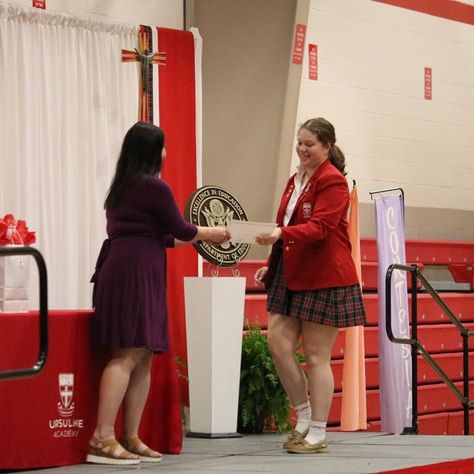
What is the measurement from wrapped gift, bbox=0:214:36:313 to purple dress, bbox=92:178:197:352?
1.01 ft

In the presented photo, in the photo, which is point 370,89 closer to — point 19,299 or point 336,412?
point 336,412

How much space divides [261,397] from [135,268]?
1863 mm

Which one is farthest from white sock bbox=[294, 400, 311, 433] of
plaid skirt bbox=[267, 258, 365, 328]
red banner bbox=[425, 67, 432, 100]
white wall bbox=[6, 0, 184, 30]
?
red banner bbox=[425, 67, 432, 100]

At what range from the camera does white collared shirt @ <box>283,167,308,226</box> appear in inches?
184

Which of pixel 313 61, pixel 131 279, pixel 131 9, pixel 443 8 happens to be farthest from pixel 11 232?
pixel 443 8

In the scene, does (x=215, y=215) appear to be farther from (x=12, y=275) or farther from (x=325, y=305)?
(x=12, y=275)

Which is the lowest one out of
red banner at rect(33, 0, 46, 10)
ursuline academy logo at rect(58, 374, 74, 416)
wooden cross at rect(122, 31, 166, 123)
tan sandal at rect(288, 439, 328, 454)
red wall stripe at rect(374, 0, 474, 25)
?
tan sandal at rect(288, 439, 328, 454)

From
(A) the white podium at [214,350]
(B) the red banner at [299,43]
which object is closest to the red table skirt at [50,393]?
(A) the white podium at [214,350]

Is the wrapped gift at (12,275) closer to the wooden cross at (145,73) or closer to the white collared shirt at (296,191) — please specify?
the white collared shirt at (296,191)

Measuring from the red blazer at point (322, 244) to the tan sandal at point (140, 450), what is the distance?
91 centimetres

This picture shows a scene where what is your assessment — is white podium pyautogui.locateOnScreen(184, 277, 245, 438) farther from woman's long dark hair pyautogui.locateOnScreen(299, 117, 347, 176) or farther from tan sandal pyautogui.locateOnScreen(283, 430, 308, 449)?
woman's long dark hair pyautogui.locateOnScreen(299, 117, 347, 176)

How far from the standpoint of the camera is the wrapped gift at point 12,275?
4169 millimetres

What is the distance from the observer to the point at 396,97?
9.33m

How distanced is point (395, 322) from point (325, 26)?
2738mm
